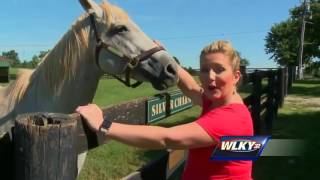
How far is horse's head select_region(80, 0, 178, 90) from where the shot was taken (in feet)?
13.4

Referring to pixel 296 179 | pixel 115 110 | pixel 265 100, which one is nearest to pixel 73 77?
pixel 115 110

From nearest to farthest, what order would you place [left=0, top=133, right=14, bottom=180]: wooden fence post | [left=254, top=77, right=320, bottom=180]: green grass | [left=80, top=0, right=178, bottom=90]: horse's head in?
[left=0, top=133, right=14, bottom=180]: wooden fence post, [left=80, top=0, right=178, bottom=90]: horse's head, [left=254, top=77, right=320, bottom=180]: green grass

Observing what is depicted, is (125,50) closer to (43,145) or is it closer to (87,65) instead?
(87,65)

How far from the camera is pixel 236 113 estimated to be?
2.09 meters

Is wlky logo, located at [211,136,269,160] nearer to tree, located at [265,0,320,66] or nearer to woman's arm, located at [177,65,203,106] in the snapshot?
woman's arm, located at [177,65,203,106]

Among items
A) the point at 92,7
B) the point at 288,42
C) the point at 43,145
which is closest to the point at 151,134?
the point at 43,145

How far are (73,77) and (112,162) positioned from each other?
10.0ft

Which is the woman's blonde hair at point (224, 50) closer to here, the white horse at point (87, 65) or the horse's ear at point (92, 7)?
the white horse at point (87, 65)

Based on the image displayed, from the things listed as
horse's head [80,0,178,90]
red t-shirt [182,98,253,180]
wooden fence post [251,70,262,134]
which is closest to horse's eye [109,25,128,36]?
horse's head [80,0,178,90]

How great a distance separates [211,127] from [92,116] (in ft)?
1.65

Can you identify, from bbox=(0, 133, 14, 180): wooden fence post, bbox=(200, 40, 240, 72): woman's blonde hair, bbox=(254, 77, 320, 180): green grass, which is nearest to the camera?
bbox=(0, 133, 14, 180): wooden fence post

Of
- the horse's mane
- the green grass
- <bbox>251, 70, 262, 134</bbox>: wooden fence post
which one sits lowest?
the green grass

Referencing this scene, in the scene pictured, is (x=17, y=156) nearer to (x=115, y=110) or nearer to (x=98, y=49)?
(x=115, y=110)

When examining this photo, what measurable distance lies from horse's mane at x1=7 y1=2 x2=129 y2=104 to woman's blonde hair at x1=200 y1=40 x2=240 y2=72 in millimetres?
1849
